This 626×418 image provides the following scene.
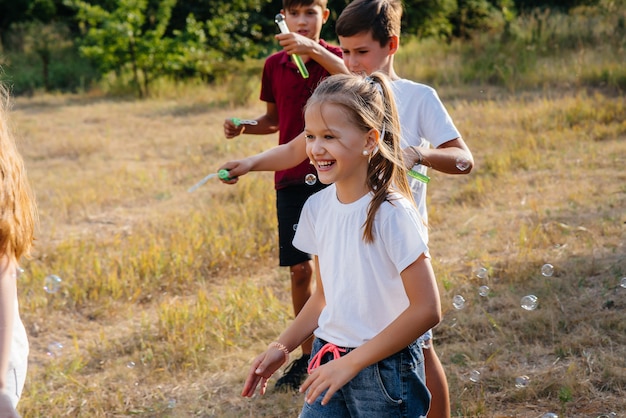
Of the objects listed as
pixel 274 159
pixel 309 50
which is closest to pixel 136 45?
pixel 309 50

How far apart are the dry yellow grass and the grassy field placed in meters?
0.01

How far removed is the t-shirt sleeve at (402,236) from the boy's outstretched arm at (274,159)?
645mm

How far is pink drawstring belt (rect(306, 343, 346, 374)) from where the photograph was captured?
1965 mm

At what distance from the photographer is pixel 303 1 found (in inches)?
128

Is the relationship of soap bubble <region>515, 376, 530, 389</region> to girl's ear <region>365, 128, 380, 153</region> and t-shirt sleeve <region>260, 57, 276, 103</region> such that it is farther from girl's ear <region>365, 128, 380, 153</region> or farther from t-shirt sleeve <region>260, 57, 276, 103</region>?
t-shirt sleeve <region>260, 57, 276, 103</region>

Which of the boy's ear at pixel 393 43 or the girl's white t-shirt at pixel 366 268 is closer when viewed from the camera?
the girl's white t-shirt at pixel 366 268

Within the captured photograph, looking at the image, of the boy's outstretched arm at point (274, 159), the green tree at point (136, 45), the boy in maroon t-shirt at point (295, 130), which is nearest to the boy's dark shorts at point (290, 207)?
the boy in maroon t-shirt at point (295, 130)

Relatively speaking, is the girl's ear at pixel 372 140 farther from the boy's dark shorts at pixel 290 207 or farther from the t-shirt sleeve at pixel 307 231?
the boy's dark shorts at pixel 290 207

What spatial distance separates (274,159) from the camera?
2.63 meters

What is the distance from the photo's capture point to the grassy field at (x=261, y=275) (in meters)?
3.32

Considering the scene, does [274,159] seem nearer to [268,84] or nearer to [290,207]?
[290,207]

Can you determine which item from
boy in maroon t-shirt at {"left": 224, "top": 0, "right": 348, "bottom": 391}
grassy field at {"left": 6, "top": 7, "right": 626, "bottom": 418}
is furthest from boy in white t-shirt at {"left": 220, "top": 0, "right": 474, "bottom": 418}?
grassy field at {"left": 6, "top": 7, "right": 626, "bottom": 418}

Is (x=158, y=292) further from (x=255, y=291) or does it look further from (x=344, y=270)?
(x=344, y=270)

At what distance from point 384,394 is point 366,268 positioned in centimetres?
30
